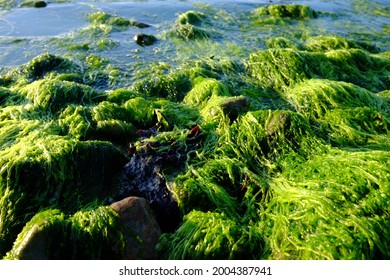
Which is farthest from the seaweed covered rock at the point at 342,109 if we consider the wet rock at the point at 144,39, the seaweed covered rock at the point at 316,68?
the wet rock at the point at 144,39

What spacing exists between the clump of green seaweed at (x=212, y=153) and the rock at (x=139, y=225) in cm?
6

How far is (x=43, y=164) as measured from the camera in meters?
3.28

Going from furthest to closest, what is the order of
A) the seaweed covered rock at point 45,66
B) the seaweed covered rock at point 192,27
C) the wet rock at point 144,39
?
the seaweed covered rock at point 192,27, the wet rock at point 144,39, the seaweed covered rock at point 45,66

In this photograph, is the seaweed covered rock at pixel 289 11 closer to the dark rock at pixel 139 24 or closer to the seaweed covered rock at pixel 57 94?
the dark rock at pixel 139 24

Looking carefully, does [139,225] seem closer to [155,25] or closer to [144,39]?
[144,39]

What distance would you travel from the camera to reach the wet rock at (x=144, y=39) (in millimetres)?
6823

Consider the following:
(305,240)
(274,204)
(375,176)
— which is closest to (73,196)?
(274,204)

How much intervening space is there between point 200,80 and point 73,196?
269 cm

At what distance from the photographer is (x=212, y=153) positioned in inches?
144

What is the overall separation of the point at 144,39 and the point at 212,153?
3958 mm

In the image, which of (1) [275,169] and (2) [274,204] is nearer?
(2) [274,204]

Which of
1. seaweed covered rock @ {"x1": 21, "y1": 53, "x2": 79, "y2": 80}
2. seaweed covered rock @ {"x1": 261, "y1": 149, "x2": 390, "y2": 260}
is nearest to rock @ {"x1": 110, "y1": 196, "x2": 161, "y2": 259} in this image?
seaweed covered rock @ {"x1": 261, "y1": 149, "x2": 390, "y2": 260}

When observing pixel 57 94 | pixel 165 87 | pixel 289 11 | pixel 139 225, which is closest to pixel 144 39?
pixel 165 87
